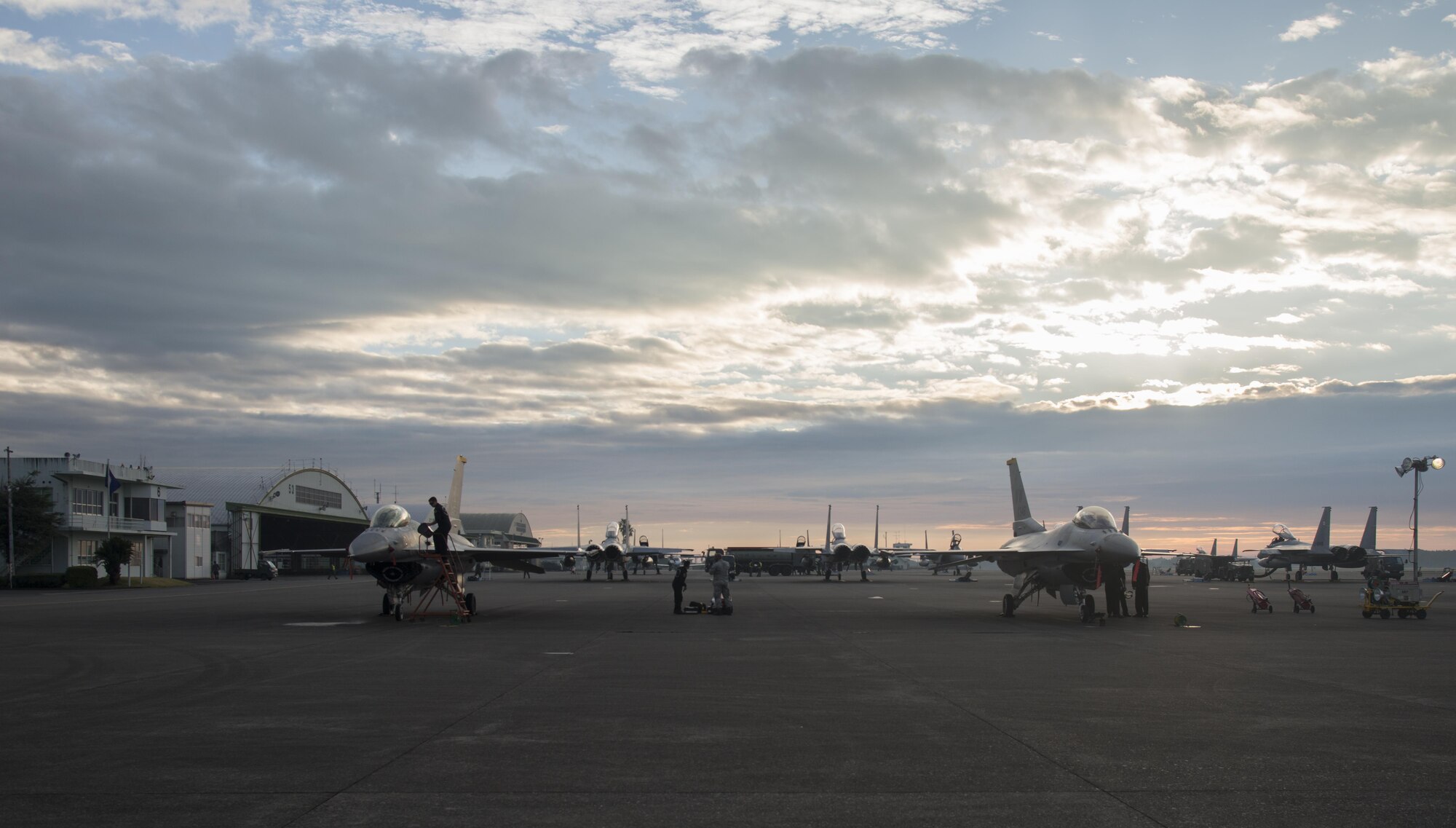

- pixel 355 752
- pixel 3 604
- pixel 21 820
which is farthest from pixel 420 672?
pixel 3 604

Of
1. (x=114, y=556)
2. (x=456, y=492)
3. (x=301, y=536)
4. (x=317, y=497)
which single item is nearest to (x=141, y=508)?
(x=114, y=556)

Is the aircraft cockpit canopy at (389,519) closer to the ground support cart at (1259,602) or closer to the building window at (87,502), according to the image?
the ground support cart at (1259,602)

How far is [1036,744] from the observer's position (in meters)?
8.41

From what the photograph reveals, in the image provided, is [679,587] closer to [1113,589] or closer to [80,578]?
[1113,589]

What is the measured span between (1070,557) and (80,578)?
2181 inches

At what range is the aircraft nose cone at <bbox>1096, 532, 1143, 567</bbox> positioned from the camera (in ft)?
79.8

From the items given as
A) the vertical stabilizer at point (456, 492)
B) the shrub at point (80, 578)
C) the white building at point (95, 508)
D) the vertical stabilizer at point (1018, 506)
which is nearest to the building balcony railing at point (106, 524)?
the white building at point (95, 508)

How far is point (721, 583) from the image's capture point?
90.4ft

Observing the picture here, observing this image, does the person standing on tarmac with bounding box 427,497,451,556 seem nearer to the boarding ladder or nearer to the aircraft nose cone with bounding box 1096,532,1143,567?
the boarding ladder

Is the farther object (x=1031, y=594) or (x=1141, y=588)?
(x=1031, y=594)

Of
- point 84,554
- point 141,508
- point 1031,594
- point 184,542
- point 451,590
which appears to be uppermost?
point 141,508

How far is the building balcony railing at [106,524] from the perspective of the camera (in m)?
63.1

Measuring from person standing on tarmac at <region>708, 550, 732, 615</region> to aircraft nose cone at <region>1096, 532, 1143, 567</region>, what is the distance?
9.50 m

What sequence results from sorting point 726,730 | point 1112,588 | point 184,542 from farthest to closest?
point 184,542, point 1112,588, point 726,730
